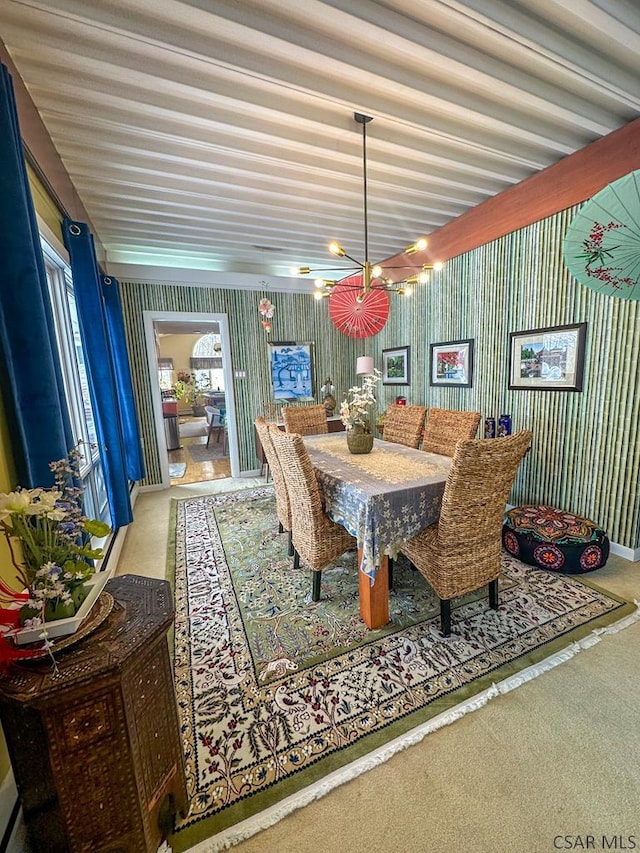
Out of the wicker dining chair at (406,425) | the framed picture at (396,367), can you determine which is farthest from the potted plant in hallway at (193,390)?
the wicker dining chair at (406,425)

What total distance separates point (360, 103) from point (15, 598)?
8.78 feet

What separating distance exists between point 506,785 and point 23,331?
93.0 inches

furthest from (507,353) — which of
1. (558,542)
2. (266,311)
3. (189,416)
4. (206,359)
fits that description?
(189,416)

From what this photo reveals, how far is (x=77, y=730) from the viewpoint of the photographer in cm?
83

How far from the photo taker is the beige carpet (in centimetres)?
104

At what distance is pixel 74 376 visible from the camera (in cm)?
275

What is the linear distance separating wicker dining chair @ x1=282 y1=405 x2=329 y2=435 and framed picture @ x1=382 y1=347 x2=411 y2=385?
1437 mm

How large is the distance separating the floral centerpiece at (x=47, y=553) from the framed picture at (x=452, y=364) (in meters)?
3.47

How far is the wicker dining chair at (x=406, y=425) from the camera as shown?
2979 mm

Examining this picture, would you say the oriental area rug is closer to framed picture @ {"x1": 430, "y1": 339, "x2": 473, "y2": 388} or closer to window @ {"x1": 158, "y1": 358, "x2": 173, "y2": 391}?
framed picture @ {"x1": 430, "y1": 339, "x2": 473, "y2": 388}

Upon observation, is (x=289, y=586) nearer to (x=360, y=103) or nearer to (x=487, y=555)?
(x=487, y=555)

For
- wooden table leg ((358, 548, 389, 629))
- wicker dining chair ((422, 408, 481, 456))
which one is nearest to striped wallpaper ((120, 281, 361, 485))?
wicker dining chair ((422, 408, 481, 456))

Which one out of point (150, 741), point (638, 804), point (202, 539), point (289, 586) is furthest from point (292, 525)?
point (638, 804)

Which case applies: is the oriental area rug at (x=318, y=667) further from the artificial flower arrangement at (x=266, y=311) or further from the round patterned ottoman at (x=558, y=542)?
the artificial flower arrangement at (x=266, y=311)
